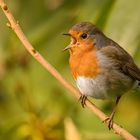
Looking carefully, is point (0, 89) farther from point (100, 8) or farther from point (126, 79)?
point (100, 8)

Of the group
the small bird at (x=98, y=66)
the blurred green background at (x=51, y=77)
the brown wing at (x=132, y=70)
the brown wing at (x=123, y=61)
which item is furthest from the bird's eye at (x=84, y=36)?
the brown wing at (x=132, y=70)

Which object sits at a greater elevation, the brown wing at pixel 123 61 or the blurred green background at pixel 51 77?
the blurred green background at pixel 51 77

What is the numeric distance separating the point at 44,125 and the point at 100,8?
0.75 m

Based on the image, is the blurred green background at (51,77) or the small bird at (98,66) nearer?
the blurred green background at (51,77)

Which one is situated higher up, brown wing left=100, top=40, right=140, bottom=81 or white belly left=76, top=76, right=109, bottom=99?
white belly left=76, top=76, right=109, bottom=99

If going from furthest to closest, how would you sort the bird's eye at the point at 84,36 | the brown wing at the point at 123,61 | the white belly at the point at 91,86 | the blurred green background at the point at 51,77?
1. the brown wing at the point at 123,61
2. the bird's eye at the point at 84,36
3. the white belly at the point at 91,86
4. the blurred green background at the point at 51,77

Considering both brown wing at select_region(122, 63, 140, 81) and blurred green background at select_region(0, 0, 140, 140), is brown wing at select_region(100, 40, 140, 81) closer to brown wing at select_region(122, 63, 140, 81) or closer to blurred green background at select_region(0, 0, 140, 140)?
brown wing at select_region(122, 63, 140, 81)

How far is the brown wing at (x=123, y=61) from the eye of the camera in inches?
170

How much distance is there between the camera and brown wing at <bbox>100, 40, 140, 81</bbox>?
14.2ft

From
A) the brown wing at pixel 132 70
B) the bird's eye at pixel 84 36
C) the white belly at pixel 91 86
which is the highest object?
the bird's eye at pixel 84 36

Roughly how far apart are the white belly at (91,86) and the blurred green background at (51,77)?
0.10 meters

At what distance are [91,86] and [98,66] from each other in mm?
152

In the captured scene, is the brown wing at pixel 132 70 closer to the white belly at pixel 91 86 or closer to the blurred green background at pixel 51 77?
the blurred green background at pixel 51 77

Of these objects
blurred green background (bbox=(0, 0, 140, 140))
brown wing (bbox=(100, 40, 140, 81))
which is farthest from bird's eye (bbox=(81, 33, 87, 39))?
brown wing (bbox=(100, 40, 140, 81))
